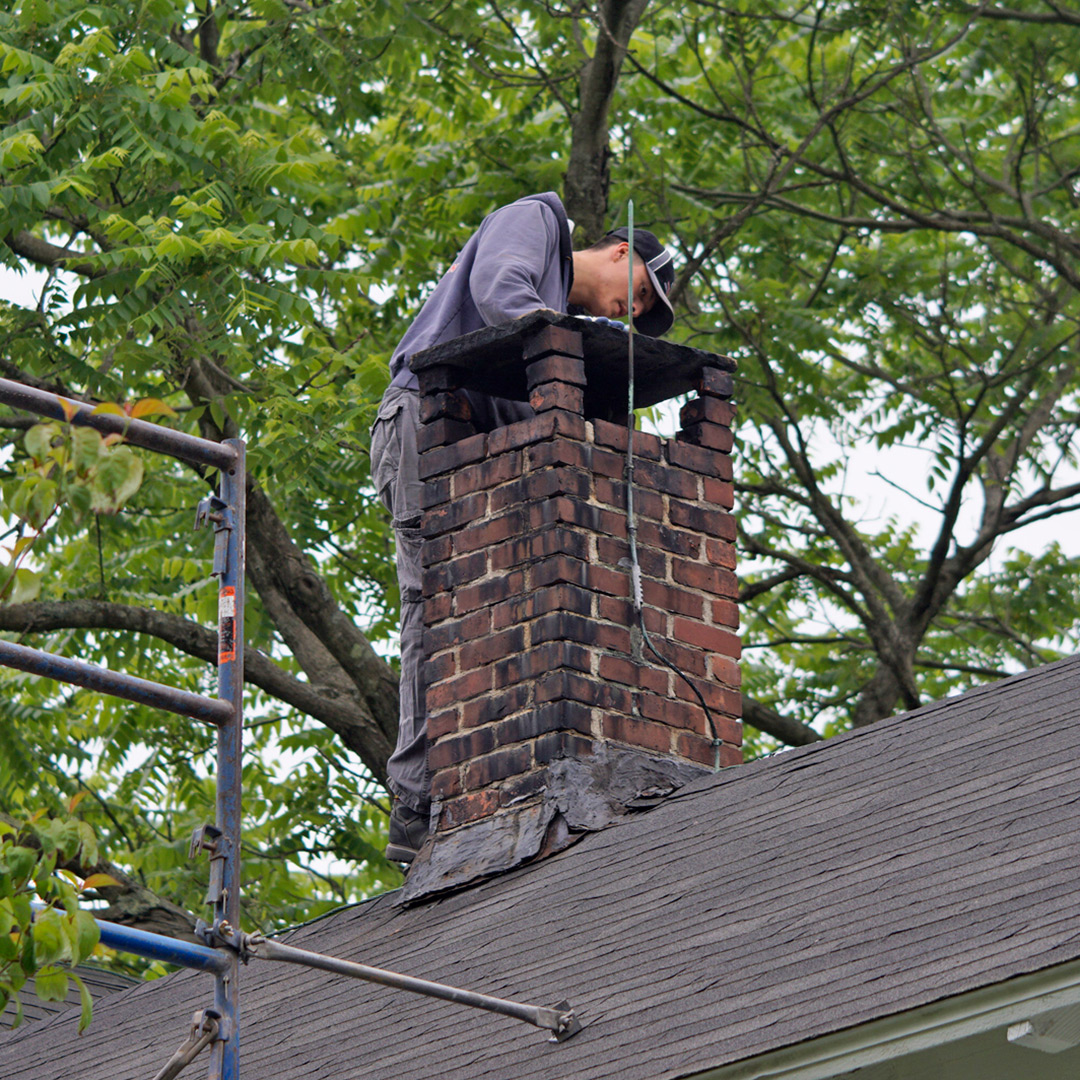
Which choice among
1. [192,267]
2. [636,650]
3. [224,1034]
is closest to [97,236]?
[192,267]

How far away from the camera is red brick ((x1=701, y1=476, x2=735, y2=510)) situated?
21.8 ft

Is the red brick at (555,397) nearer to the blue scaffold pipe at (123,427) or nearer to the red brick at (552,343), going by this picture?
the red brick at (552,343)

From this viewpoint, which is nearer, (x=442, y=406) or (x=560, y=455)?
(x=560, y=455)

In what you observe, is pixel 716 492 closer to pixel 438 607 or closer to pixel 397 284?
pixel 438 607

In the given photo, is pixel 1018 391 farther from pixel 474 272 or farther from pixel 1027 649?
pixel 474 272

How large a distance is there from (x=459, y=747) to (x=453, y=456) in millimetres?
1026

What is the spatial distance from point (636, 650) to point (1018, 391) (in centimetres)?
699

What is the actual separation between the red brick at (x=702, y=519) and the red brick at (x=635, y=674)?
1.84 feet

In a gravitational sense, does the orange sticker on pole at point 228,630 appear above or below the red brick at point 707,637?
below

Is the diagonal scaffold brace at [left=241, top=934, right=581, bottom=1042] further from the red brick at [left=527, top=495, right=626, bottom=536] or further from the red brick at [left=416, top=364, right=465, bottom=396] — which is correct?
the red brick at [left=416, top=364, right=465, bottom=396]

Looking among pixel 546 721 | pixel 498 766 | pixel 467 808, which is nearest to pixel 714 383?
pixel 546 721

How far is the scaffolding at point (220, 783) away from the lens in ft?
12.8

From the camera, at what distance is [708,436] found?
6.75 meters

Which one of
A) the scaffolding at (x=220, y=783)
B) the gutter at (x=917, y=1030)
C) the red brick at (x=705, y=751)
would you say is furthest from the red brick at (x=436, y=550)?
the gutter at (x=917, y=1030)
